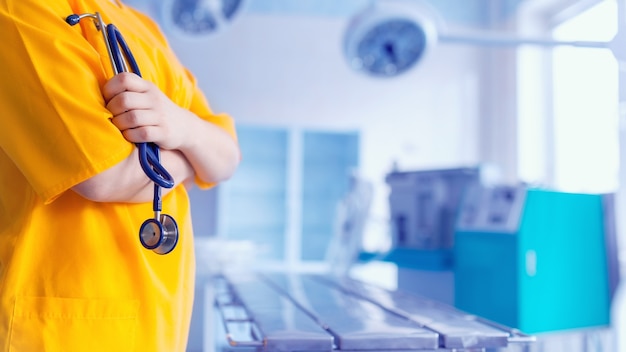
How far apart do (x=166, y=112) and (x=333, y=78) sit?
4.06 m

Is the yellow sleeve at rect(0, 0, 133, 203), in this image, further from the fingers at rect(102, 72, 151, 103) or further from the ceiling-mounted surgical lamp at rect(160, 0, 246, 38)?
the ceiling-mounted surgical lamp at rect(160, 0, 246, 38)

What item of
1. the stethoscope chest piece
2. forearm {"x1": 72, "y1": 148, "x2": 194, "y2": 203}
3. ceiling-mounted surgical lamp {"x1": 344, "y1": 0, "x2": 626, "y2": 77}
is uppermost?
ceiling-mounted surgical lamp {"x1": 344, "y1": 0, "x2": 626, "y2": 77}

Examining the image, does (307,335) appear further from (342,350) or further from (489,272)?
(489,272)

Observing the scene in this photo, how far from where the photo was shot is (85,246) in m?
0.69

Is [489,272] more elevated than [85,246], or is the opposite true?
[85,246]

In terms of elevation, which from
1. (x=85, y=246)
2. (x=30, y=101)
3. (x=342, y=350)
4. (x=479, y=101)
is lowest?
(x=342, y=350)

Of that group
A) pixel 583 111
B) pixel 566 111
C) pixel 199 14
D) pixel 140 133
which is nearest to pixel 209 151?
pixel 140 133

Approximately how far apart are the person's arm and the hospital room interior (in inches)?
15.8

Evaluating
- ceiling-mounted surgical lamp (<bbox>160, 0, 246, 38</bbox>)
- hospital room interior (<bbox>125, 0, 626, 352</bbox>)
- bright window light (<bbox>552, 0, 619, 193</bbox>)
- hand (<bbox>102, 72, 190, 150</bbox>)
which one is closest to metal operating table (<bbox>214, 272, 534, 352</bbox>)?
hospital room interior (<bbox>125, 0, 626, 352</bbox>)

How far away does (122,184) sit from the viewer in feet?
2.20

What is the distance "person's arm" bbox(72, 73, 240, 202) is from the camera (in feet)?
2.14

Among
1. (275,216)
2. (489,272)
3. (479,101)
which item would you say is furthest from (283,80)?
(489,272)

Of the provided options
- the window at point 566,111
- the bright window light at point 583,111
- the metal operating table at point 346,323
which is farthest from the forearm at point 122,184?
the window at point 566,111

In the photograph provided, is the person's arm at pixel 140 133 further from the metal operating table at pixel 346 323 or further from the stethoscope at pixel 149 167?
the metal operating table at pixel 346 323
